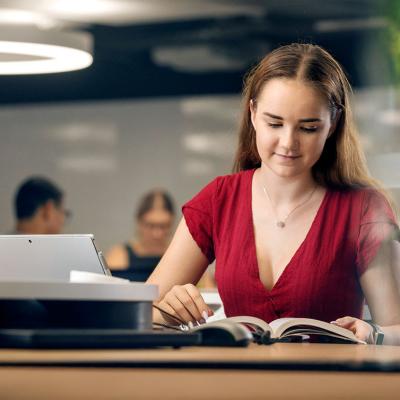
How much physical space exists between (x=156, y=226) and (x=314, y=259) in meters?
4.38

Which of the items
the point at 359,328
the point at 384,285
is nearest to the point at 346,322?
the point at 359,328

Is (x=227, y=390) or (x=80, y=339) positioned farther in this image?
(x=80, y=339)

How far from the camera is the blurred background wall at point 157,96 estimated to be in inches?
273

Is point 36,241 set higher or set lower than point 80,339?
higher

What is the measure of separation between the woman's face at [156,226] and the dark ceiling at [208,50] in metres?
1.49

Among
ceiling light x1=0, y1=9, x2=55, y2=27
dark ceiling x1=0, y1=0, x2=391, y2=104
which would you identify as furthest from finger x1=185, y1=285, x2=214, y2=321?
ceiling light x1=0, y1=9, x2=55, y2=27

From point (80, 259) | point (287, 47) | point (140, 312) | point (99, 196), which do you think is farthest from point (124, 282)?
point (99, 196)

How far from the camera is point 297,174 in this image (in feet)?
6.48

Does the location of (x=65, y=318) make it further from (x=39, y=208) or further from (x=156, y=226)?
(x=156, y=226)

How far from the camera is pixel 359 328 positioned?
1.54 meters

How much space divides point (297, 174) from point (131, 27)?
5.49 metres

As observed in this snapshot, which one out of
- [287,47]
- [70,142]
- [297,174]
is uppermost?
[70,142]

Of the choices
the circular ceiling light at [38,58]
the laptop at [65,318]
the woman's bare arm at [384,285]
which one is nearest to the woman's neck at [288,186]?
the woman's bare arm at [384,285]

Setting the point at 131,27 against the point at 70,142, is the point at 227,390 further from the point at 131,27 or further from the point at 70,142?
the point at 70,142
